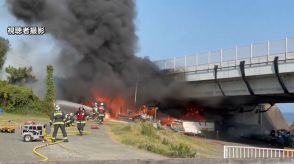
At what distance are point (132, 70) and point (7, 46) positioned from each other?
16.9 m

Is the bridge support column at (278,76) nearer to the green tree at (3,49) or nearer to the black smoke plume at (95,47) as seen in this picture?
the black smoke plume at (95,47)

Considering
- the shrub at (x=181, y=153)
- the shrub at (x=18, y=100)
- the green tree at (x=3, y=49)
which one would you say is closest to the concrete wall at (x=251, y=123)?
the shrub at (x=18, y=100)

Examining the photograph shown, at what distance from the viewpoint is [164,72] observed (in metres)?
57.6

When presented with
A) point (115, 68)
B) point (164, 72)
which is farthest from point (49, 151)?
point (115, 68)

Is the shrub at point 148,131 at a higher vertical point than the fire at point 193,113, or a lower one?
lower

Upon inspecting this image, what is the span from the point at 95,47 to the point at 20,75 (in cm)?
989

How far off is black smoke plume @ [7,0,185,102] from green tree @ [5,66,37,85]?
3.63m

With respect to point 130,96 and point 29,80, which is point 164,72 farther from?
point 29,80

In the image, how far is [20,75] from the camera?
59125mm

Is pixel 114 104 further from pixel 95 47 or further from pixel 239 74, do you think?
pixel 239 74

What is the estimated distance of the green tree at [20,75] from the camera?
5894 cm

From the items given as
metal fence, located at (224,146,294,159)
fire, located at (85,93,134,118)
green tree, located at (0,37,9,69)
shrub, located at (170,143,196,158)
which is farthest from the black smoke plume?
metal fence, located at (224,146,294,159)

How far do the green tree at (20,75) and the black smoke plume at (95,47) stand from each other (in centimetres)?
363

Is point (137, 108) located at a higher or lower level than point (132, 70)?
lower
